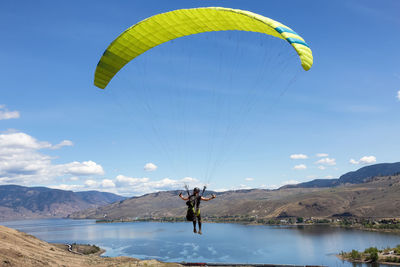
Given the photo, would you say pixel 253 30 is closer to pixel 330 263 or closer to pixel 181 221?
pixel 330 263

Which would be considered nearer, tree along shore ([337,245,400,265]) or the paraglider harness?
the paraglider harness

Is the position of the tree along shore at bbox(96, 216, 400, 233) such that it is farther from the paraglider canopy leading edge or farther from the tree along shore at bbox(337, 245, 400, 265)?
the paraglider canopy leading edge

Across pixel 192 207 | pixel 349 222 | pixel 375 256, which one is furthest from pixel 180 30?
pixel 349 222

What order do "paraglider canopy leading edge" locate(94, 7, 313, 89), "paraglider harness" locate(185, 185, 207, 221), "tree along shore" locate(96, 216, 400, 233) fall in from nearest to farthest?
"paraglider canopy leading edge" locate(94, 7, 313, 89), "paraglider harness" locate(185, 185, 207, 221), "tree along shore" locate(96, 216, 400, 233)

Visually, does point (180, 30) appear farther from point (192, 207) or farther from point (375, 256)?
point (375, 256)

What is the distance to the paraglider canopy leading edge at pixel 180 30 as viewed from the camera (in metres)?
11.9

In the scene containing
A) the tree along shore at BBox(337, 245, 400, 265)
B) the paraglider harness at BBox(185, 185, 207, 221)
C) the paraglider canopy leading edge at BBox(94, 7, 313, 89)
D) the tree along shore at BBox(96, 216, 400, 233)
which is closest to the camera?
the paraglider canopy leading edge at BBox(94, 7, 313, 89)

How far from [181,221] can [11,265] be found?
16309 cm

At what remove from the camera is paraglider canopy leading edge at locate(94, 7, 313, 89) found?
11930 mm

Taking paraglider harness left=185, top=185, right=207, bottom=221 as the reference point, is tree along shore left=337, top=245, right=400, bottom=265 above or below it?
below

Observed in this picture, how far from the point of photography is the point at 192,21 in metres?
14.0

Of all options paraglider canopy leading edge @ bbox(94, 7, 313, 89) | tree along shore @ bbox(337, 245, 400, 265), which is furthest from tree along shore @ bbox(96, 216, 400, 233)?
paraglider canopy leading edge @ bbox(94, 7, 313, 89)

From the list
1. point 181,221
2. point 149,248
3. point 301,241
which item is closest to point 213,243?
point 149,248

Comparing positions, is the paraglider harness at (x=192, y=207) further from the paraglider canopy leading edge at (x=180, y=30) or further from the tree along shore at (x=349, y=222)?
the tree along shore at (x=349, y=222)
